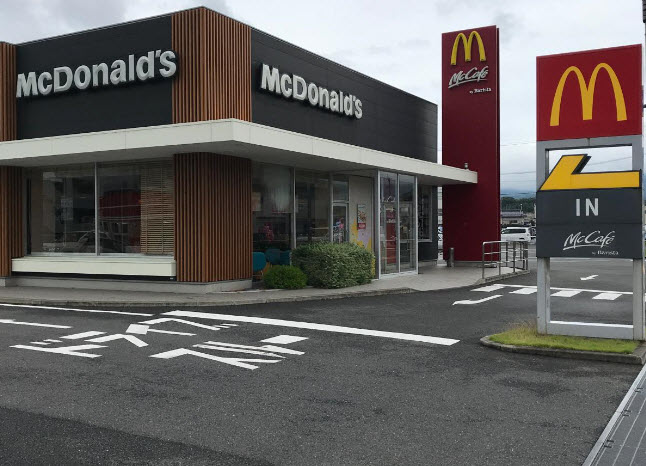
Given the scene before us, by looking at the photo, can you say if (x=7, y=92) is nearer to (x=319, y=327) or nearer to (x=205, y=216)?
(x=205, y=216)

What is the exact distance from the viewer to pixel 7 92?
1603cm

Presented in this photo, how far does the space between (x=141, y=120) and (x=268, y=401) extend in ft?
33.4

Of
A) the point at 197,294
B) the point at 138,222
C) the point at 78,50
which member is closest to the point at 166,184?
the point at 138,222

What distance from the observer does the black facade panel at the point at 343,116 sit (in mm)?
14945

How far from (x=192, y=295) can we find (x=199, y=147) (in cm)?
325

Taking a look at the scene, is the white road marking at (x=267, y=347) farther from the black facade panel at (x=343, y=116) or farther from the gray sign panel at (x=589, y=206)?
the black facade panel at (x=343, y=116)

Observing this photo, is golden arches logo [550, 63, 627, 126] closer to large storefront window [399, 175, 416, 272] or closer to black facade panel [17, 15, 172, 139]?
black facade panel [17, 15, 172, 139]

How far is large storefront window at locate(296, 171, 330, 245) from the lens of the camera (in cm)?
1714

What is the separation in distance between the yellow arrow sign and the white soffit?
6.17 m

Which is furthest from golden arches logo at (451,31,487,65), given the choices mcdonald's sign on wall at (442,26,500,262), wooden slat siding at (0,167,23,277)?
wooden slat siding at (0,167,23,277)

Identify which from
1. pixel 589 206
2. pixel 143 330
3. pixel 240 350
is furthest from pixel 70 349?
pixel 589 206

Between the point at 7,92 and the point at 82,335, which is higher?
the point at 7,92

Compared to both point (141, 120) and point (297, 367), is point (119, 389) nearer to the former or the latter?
point (297, 367)

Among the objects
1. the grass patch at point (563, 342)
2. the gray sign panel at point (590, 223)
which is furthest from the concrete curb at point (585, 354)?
the gray sign panel at point (590, 223)
